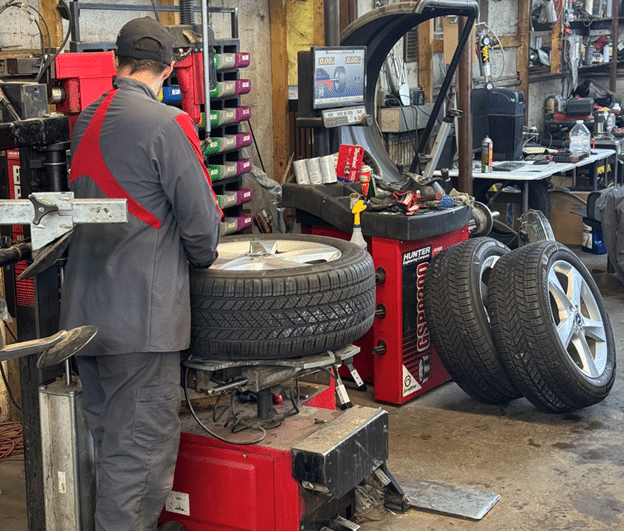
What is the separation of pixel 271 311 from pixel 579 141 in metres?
5.18

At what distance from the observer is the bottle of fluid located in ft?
22.2

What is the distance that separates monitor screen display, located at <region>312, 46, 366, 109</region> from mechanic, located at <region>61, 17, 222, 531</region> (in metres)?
1.85

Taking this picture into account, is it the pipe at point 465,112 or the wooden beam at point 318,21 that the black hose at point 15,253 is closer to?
the pipe at point 465,112

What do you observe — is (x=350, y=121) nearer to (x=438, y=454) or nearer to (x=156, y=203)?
(x=438, y=454)

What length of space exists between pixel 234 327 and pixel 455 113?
240 centimetres

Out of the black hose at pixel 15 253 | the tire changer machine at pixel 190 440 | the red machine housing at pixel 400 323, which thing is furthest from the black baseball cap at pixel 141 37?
the red machine housing at pixel 400 323

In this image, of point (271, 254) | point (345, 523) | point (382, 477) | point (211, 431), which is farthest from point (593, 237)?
point (211, 431)

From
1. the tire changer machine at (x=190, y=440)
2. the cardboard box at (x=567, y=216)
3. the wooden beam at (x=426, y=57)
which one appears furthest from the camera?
the wooden beam at (x=426, y=57)

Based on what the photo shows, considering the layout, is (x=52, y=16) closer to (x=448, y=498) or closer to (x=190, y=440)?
(x=190, y=440)

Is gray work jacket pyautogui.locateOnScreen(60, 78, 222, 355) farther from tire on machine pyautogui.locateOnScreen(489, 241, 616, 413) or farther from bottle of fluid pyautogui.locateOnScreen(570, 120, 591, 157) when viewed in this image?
bottle of fluid pyautogui.locateOnScreen(570, 120, 591, 157)

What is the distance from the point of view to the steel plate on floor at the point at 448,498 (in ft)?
9.34

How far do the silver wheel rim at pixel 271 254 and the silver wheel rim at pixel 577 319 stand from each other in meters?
1.18

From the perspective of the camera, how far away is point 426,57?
7.16 m

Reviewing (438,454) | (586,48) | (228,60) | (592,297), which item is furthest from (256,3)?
(586,48)
